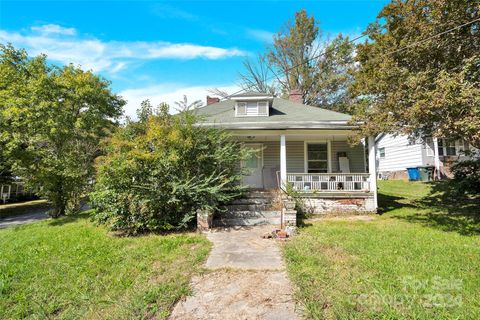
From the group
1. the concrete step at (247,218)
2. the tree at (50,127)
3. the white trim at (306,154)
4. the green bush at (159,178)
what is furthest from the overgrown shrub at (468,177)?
the tree at (50,127)

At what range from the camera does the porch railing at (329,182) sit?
10016 mm

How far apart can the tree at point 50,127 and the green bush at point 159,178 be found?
402cm

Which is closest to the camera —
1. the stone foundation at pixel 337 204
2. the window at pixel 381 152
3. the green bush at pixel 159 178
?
the green bush at pixel 159 178

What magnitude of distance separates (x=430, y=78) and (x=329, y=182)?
452 cm

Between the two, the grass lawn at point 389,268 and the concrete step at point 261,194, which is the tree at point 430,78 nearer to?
the grass lawn at point 389,268

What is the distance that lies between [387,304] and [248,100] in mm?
10073

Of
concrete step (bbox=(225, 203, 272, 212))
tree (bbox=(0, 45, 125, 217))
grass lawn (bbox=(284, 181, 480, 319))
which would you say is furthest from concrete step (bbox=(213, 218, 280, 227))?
tree (bbox=(0, 45, 125, 217))

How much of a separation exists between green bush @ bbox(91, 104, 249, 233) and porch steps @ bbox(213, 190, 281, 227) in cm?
95

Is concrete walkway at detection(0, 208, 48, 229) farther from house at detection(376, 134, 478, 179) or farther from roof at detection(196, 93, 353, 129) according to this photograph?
house at detection(376, 134, 478, 179)

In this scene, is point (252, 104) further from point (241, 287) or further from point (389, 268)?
point (241, 287)

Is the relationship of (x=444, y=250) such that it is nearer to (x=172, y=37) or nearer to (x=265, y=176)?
(x=265, y=176)

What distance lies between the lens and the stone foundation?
9.74m

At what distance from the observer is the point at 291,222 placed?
7656 mm

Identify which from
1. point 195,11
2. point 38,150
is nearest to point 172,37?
point 195,11
